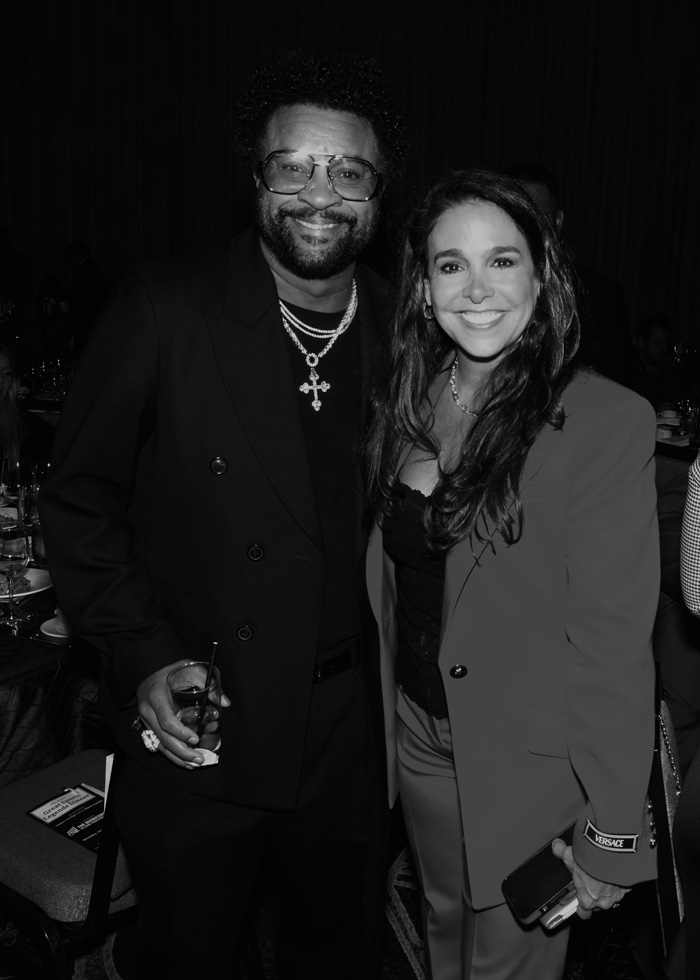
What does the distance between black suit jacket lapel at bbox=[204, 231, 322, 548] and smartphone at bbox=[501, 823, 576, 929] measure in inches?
25.9

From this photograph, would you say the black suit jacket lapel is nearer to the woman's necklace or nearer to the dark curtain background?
the woman's necklace

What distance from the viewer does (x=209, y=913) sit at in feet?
6.07

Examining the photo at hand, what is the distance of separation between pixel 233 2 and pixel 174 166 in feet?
6.84

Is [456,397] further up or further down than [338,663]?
further up

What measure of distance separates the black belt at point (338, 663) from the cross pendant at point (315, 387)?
468mm

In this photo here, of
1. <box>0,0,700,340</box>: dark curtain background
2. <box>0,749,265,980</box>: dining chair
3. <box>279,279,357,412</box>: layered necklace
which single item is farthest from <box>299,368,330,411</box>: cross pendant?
<box>0,0,700,340</box>: dark curtain background

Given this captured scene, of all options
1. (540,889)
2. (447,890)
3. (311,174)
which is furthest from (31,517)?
(540,889)

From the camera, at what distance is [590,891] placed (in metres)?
1.59

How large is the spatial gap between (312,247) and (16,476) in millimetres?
1698

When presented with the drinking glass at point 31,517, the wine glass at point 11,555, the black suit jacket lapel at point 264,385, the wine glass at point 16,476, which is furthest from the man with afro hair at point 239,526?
the wine glass at point 16,476

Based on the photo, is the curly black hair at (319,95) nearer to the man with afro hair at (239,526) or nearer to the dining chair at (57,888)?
the man with afro hair at (239,526)

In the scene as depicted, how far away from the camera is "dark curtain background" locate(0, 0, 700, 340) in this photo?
10.6 m

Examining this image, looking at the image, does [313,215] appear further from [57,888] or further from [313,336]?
[57,888]

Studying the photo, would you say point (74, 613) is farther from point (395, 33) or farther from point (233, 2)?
point (233, 2)
